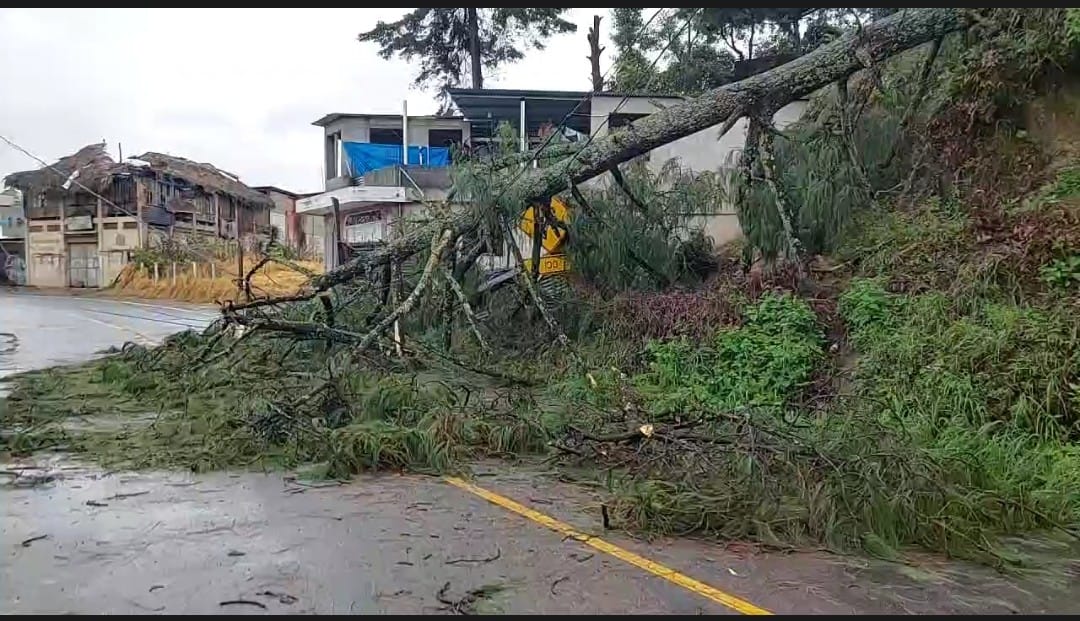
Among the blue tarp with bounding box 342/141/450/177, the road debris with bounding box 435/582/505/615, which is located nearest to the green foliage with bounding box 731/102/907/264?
the road debris with bounding box 435/582/505/615

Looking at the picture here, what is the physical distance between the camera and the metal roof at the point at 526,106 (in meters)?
20.2

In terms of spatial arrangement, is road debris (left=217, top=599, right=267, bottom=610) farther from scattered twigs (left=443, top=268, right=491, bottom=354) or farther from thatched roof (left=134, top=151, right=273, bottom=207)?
thatched roof (left=134, top=151, right=273, bottom=207)

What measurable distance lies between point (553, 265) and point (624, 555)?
7.40m

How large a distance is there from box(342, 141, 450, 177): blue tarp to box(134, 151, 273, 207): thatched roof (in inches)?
526

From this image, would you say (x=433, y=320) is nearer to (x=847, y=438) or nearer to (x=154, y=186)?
(x=847, y=438)

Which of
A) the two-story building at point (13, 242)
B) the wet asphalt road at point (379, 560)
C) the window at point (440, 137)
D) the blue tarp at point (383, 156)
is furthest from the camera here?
the two-story building at point (13, 242)

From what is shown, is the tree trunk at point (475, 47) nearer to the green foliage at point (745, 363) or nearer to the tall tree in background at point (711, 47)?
the tall tree in background at point (711, 47)

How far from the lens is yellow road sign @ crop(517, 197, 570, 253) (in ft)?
35.0

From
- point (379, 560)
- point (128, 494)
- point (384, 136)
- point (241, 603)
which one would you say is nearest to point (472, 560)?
point (379, 560)

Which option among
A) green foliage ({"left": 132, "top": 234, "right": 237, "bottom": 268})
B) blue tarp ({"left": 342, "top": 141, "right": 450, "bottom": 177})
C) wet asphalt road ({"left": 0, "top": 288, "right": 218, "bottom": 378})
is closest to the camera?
wet asphalt road ({"left": 0, "top": 288, "right": 218, "bottom": 378})

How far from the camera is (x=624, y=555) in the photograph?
13.4ft

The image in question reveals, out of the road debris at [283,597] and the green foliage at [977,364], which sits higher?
the green foliage at [977,364]

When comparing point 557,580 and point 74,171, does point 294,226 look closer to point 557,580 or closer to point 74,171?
point 74,171

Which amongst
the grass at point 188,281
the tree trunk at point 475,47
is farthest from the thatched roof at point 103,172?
the tree trunk at point 475,47
